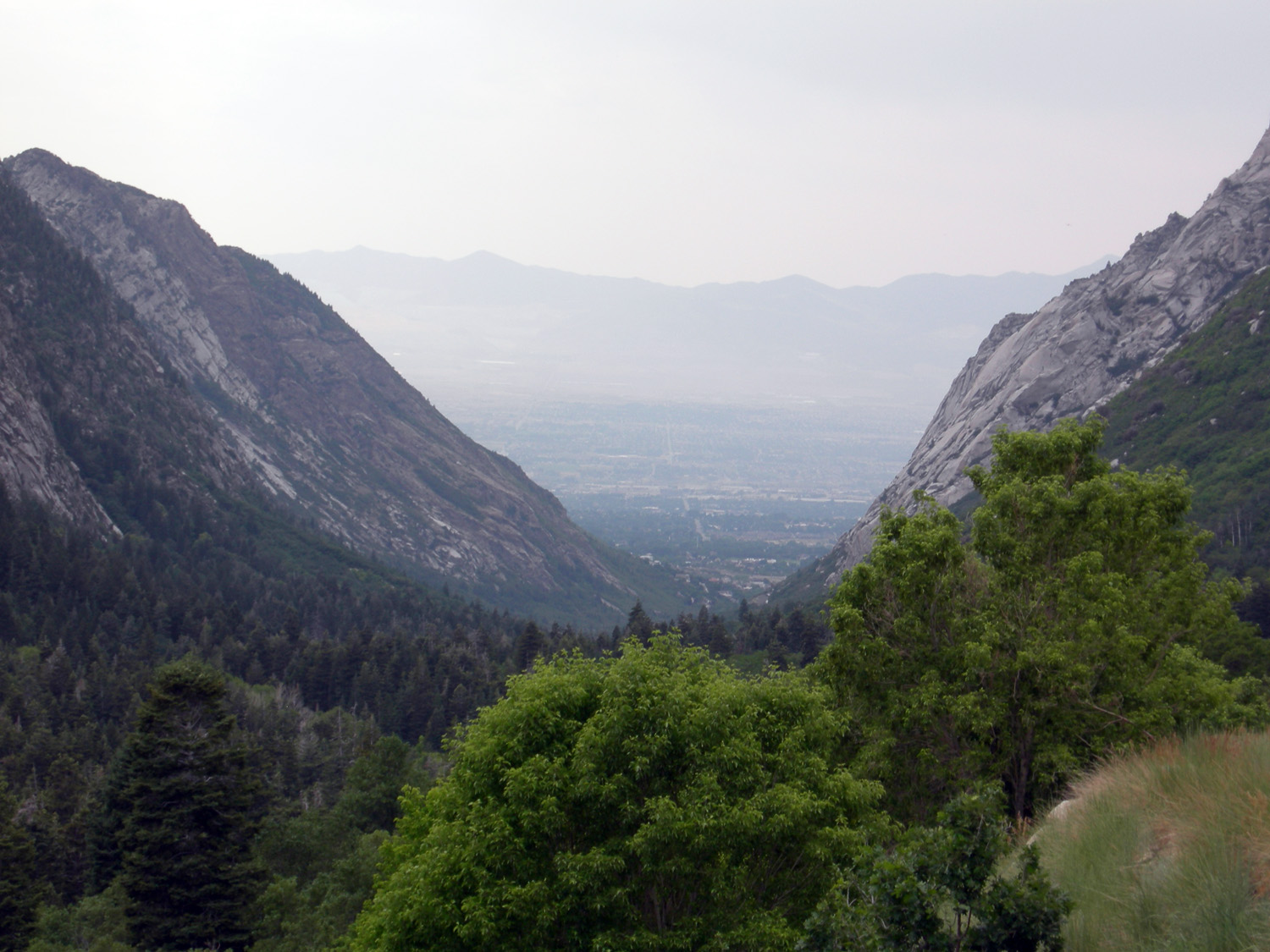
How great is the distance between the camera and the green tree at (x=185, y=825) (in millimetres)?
31156

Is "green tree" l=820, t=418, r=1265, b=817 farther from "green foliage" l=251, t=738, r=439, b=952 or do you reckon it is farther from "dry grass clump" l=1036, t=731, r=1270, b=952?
"green foliage" l=251, t=738, r=439, b=952

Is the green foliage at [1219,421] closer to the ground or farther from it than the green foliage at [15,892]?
farther from it

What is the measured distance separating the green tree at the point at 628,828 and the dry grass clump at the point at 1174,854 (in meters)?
5.12

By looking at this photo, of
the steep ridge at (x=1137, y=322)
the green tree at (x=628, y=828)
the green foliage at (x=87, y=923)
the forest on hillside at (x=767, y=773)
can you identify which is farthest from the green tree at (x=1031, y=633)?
the steep ridge at (x=1137, y=322)

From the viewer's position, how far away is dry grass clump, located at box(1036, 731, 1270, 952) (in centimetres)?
855

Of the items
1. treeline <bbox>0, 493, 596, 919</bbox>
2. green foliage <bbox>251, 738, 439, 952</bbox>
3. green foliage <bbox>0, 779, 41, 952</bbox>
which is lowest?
treeline <bbox>0, 493, 596, 919</bbox>

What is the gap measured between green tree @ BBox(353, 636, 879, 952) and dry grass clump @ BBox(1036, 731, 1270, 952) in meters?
5.12

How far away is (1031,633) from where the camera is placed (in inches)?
844

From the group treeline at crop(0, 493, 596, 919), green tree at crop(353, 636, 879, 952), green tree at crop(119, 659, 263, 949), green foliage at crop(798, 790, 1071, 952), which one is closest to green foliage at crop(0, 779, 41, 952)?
green tree at crop(119, 659, 263, 949)

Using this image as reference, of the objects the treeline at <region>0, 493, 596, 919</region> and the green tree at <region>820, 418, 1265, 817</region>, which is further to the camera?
the treeline at <region>0, 493, 596, 919</region>

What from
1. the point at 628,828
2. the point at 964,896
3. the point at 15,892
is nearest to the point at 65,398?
A: the point at 15,892

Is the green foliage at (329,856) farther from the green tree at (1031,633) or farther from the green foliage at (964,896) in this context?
the green foliage at (964,896)

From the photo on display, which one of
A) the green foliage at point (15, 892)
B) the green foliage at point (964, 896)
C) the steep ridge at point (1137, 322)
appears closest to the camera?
the green foliage at point (964, 896)

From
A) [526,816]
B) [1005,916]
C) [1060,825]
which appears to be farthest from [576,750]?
[1005,916]
